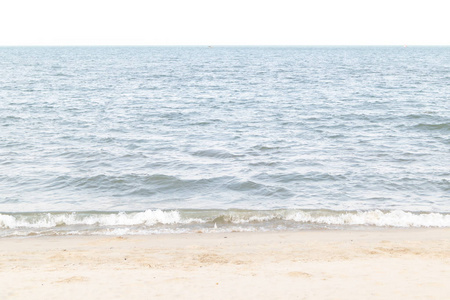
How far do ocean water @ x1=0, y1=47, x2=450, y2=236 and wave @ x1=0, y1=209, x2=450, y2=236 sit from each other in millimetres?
40

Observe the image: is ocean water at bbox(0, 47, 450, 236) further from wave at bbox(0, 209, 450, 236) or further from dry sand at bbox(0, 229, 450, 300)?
dry sand at bbox(0, 229, 450, 300)

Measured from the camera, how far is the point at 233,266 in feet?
29.4

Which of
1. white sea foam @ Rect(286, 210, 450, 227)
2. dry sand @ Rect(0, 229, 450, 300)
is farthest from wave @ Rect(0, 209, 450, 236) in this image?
dry sand @ Rect(0, 229, 450, 300)

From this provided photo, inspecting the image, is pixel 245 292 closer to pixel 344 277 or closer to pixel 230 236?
pixel 344 277

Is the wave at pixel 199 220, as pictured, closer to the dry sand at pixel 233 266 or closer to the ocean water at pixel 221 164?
the ocean water at pixel 221 164

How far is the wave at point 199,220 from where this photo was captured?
12.2m

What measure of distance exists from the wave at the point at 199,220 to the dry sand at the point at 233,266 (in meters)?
0.62

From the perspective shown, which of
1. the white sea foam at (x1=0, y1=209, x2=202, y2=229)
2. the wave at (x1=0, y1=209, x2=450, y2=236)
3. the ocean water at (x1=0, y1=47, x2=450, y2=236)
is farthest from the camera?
the ocean water at (x1=0, y1=47, x2=450, y2=236)

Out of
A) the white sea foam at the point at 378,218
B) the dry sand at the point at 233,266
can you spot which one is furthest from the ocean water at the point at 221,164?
the dry sand at the point at 233,266

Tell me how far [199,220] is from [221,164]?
5416mm

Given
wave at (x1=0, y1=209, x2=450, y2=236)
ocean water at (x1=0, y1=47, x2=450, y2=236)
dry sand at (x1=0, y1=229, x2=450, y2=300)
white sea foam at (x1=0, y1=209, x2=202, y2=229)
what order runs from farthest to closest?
ocean water at (x1=0, y1=47, x2=450, y2=236), white sea foam at (x1=0, y1=209, x2=202, y2=229), wave at (x1=0, y1=209, x2=450, y2=236), dry sand at (x1=0, y1=229, x2=450, y2=300)

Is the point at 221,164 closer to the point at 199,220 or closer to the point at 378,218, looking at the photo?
the point at 199,220

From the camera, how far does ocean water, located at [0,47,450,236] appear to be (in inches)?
503

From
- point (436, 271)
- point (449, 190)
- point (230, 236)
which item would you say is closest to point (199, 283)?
point (230, 236)
